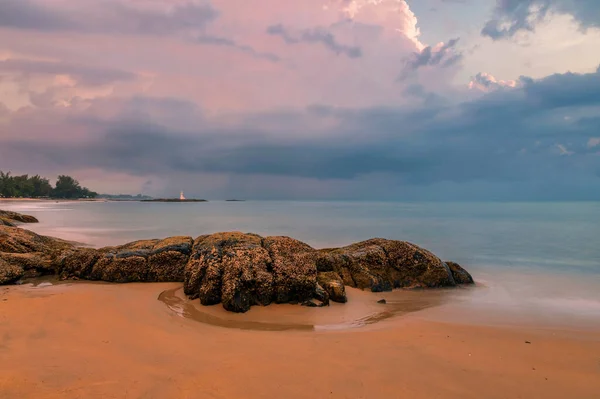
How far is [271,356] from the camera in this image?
489cm

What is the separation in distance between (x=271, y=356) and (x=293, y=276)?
9.45 feet

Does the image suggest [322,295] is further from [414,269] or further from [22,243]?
[22,243]

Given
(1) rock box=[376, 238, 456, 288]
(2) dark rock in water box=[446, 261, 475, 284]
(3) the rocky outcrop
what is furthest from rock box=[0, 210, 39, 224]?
(2) dark rock in water box=[446, 261, 475, 284]

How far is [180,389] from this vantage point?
3.90 metres

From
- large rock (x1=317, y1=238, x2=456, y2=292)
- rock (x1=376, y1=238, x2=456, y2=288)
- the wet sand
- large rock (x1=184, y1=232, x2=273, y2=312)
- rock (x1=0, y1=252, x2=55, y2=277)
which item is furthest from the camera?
rock (x1=376, y1=238, x2=456, y2=288)

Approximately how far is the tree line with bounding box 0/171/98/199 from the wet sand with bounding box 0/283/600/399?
143 metres

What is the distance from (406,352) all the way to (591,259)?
18.2m

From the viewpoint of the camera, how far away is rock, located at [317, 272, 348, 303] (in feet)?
26.1

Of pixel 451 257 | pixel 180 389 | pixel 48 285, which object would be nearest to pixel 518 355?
pixel 180 389

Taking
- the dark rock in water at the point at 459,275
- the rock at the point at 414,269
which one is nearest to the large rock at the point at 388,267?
the rock at the point at 414,269

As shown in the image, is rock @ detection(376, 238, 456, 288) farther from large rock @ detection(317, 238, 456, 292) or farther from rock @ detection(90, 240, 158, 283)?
rock @ detection(90, 240, 158, 283)

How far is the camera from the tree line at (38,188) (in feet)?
389

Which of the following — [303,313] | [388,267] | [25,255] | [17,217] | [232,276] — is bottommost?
[17,217]

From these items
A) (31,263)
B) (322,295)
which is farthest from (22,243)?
(322,295)
